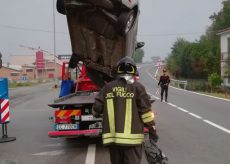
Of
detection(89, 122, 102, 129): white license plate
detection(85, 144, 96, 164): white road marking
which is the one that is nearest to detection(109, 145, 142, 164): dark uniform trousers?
detection(85, 144, 96, 164): white road marking

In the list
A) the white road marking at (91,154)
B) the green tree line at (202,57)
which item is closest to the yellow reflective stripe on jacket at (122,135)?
the white road marking at (91,154)

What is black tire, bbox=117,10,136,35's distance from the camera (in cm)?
870

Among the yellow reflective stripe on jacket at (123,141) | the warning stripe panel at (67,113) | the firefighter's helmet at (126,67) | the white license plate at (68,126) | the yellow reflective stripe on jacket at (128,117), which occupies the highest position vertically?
the firefighter's helmet at (126,67)

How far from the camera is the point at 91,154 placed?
858 cm

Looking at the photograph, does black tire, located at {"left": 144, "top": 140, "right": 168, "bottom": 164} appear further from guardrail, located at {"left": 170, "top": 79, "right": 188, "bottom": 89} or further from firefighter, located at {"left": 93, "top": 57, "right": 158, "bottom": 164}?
guardrail, located at {"left": 170, "top": 79, "right": 188, "bottom": 89}

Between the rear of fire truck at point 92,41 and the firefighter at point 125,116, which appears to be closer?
the firefighter at point 125,116

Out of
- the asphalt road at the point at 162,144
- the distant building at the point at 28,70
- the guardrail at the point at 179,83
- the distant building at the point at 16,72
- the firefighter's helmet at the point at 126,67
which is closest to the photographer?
the firefighter's helmet at the point at 126,67

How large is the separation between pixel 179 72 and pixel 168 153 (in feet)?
211

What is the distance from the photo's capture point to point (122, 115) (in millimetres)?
5039

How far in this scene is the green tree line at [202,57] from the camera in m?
54.2

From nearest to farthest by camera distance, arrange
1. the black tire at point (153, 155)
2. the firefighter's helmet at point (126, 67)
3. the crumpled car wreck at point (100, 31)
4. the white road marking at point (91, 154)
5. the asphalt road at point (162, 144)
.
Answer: the firefighter's helmet at point (126, 67) → the black tire at point (153, 155) → the white road marking at point (91, 154) → the asphalt road at point (162, 144) → the crumpled car wreck at point (100, 31)

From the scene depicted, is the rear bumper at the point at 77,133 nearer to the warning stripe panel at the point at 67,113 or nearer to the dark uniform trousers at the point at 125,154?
the warning stripe panel at the point at 67,113

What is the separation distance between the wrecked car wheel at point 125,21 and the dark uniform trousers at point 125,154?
412 centimetres

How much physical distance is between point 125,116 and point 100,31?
440 cm
